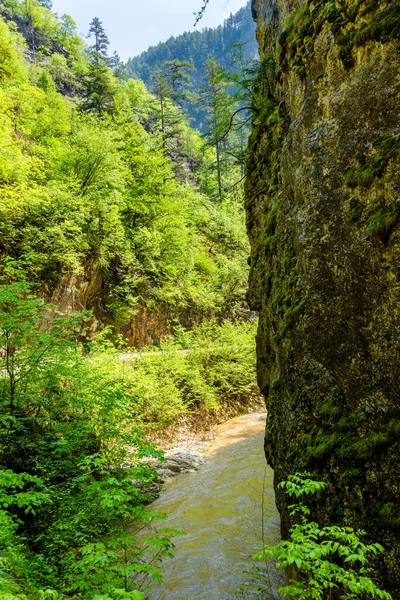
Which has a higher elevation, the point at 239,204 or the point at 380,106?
the point at 239,204

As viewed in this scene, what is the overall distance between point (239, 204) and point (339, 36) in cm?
2504

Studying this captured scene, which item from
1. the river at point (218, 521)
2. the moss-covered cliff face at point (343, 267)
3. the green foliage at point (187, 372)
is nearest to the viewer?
the moss-covered cliff face at point (343, 267)

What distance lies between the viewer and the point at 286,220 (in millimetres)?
5047

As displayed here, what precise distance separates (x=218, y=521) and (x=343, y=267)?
5.50 metres

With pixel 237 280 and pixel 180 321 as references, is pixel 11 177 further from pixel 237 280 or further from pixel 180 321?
pixel 237 280

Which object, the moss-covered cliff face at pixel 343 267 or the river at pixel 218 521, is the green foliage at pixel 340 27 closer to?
the moss-covered cliff face at pixel 343 267

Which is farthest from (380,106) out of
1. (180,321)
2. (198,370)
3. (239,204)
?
(239,204)

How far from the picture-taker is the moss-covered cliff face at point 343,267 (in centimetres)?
299

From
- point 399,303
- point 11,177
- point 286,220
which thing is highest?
point 11,177

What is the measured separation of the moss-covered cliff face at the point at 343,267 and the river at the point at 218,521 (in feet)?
4.93

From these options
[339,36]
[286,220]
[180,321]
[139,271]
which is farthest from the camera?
[180,321]

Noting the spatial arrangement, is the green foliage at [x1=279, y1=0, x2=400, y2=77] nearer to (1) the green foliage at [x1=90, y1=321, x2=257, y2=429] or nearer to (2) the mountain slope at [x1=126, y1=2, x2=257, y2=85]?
(1) the green foliage at [x1=90, y1=321, x2=257, y2=429]

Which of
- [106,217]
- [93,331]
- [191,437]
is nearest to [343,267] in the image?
[191,437]

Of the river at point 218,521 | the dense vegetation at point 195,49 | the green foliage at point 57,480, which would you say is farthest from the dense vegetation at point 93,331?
the dense vegetation at point 195,49
